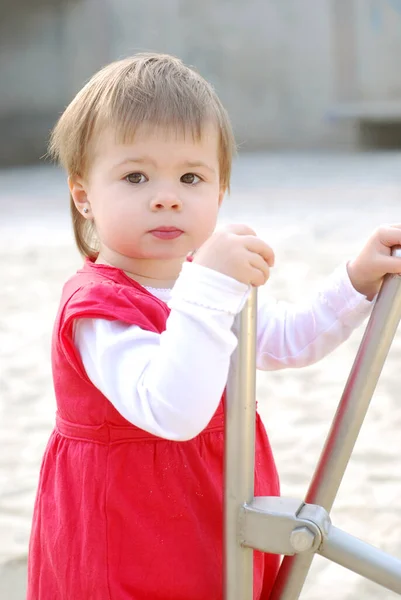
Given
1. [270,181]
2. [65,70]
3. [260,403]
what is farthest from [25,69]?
[260,403]

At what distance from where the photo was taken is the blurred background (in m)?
2.07

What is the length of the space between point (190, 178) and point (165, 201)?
56 millimetres

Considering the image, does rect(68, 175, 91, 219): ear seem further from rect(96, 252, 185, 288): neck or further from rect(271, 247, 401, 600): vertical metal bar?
rect(271, 247, 401, 600): vertical metal bar

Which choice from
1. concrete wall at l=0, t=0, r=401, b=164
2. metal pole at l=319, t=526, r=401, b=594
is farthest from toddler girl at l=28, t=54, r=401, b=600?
Result: concrete wall at l=0, t=0, r=401, b=164

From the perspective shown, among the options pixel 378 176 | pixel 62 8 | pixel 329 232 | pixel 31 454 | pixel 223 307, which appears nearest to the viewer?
pixel 223 307

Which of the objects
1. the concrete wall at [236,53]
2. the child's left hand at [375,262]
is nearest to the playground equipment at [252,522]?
the child's left hand at [375,262]

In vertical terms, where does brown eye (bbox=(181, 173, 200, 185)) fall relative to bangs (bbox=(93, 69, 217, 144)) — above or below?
below

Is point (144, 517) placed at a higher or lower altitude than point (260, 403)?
higher

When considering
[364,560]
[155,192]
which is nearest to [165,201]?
[155,192]

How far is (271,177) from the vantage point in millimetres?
7422

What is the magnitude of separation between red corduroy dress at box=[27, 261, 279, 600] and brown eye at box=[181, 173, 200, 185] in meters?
0.11

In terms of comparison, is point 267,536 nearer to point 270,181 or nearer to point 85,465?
point 85,465

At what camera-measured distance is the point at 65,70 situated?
9547 millimetres

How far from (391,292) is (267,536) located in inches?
10.2
